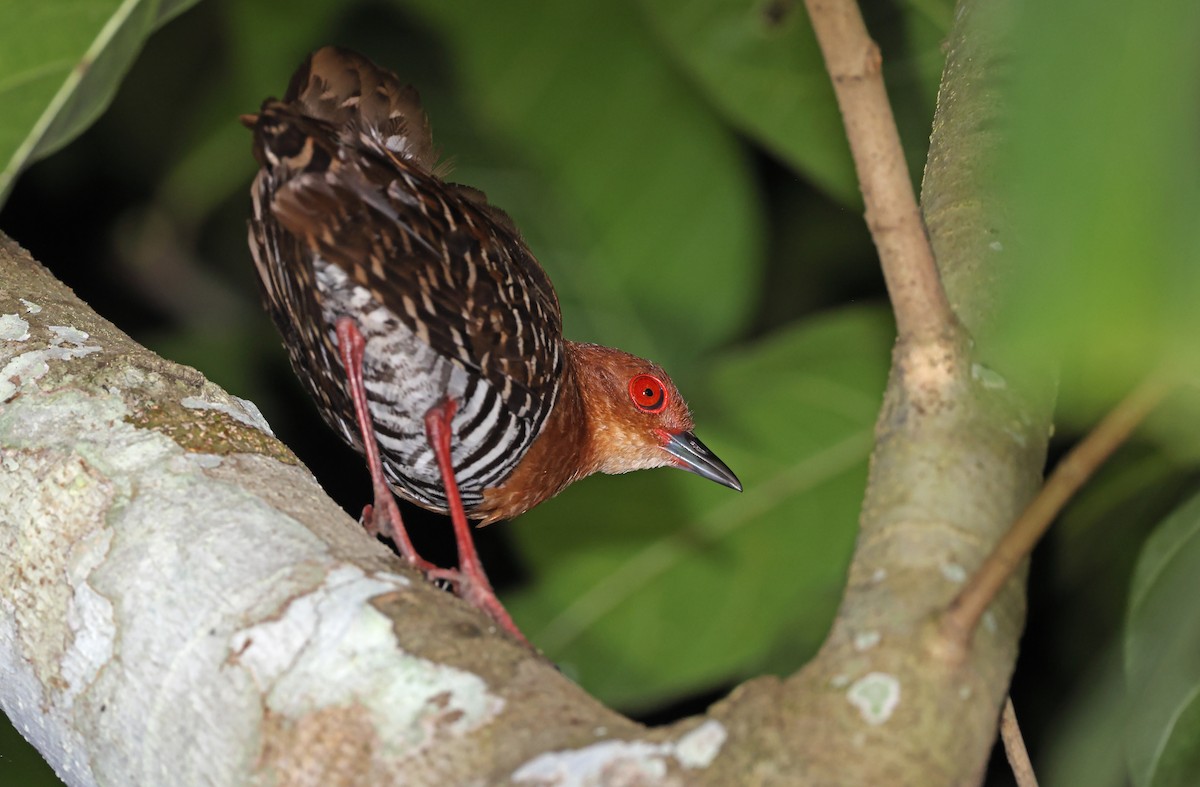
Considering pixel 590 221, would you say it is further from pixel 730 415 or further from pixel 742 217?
pixel 730 415

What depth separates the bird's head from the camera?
3.87 metres

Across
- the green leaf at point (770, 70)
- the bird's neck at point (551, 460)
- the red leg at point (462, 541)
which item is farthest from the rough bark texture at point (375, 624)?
the bird's neck at point (551, 460)

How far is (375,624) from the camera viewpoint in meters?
1.53

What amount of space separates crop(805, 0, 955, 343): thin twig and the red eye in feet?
7.63

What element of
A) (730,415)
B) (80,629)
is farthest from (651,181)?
(80,629)

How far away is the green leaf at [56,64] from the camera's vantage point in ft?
7.19

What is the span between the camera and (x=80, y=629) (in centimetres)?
168

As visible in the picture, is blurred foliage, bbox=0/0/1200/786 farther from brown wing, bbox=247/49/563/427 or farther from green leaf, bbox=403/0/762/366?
brown wing, bbox=247/49/563/427

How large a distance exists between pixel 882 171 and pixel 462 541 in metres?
1.25

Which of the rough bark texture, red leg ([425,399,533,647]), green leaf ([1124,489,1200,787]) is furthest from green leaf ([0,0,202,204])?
green leaf ([1124,489,1200,787])

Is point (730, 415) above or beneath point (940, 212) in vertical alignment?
beneath

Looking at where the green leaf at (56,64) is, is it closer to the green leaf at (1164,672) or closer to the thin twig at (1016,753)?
the thin twig at (1016,753)

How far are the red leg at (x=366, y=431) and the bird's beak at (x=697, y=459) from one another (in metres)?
1.12

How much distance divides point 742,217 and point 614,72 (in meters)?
0.62
